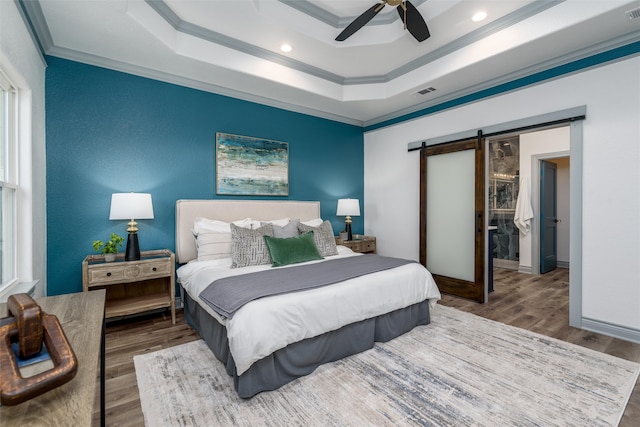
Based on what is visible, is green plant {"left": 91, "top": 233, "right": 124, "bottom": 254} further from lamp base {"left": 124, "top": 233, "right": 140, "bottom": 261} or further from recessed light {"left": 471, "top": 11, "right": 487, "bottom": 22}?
recessed light {"left": 471, "top": 11, "right": 487, "bottom": 22}

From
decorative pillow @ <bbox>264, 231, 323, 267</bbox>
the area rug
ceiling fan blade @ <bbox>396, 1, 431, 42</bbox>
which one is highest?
ceiling fan blade @ <bbox>396, 1, 431, 42</bbox>

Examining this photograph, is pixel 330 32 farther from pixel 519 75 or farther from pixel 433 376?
pixel 433 376

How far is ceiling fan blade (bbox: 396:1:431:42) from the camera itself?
2.41m

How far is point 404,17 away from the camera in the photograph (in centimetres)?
251

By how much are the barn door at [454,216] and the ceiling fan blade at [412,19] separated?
177cm

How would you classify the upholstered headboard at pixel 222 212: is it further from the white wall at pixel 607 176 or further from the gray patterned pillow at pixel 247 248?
the white wall at pixel 607 176

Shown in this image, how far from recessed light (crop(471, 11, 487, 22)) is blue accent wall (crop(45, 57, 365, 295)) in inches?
104

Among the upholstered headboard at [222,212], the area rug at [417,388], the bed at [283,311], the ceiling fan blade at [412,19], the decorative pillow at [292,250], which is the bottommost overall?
the area rug at [417,388]

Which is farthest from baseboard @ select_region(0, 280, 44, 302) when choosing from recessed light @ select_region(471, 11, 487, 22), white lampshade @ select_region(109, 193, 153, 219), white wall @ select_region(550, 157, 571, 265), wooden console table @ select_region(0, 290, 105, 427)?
white wall @ select_region(550, 157, 571, 265)

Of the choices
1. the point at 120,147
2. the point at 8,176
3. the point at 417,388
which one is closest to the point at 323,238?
the point at 417,388

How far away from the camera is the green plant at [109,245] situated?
2.97 m

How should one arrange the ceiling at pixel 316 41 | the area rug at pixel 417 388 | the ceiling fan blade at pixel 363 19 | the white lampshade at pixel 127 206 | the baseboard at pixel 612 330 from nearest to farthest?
1. the area rug at pixel 417 388
2. the ceiling fan blade at pixel 363 19
3. the ceiling at pixel 316 41
4. the baseboard at pixel 612 330
5. the white lampshade at pixel 127 206

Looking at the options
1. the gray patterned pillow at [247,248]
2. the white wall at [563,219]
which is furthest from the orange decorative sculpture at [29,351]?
the white wall at [563,219]

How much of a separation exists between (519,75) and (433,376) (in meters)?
3.41
